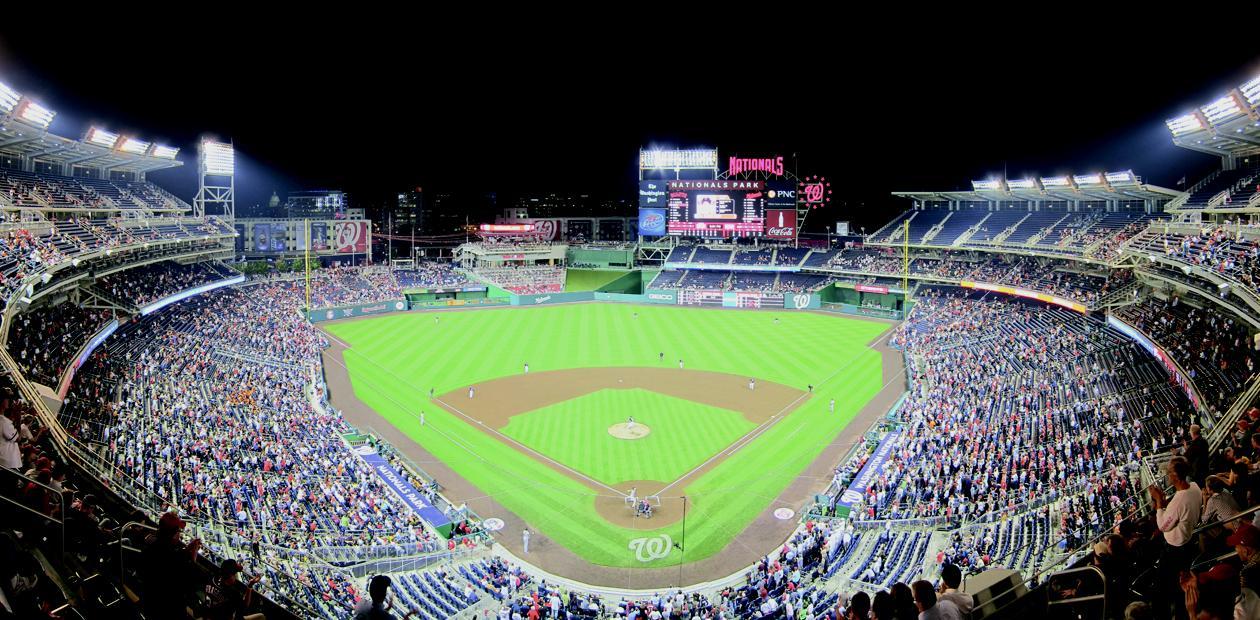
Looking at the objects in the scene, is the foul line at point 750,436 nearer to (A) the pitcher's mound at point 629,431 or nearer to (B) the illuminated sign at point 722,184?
(A) the pitcher's mound at point 629,431

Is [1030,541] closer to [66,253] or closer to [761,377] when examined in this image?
[761,377]

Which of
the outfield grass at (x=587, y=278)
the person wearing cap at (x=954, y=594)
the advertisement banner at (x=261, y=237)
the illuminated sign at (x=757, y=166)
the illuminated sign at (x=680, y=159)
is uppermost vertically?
the illuminated sign at (x=680, y=159)

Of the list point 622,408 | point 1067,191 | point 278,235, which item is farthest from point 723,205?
point 278,235

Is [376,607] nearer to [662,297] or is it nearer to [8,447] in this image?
[8,447]

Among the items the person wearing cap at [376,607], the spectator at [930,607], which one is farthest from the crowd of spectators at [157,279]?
the spectator at [930,607]

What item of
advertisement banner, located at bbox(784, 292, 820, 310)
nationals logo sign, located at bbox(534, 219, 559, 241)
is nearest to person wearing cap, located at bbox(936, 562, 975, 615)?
advertisement banner, located at bbox(784, 292, 820, 310)
